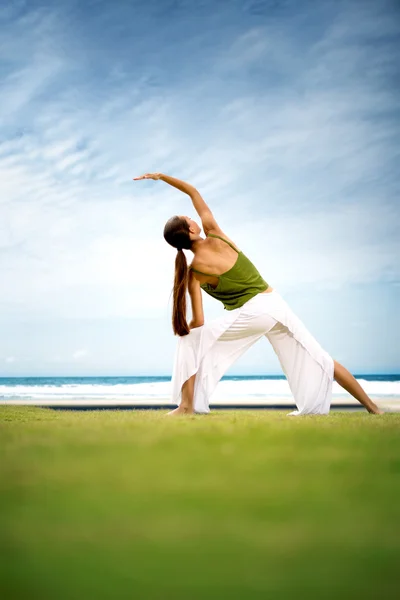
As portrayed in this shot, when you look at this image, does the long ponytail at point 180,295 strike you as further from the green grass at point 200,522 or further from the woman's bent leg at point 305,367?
the green grass at point 200,522

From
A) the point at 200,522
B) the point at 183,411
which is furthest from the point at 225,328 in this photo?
the point at 200,522

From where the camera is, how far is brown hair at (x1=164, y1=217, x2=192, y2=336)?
187 inches

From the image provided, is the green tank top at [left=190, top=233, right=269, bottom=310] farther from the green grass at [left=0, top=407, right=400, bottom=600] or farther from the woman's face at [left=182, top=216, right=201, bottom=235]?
the green grass at [left=0, top=407, right=400, bottom=600]

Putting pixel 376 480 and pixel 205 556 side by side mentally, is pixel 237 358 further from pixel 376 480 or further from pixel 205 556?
pixel 205 556

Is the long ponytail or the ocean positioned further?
the ocean

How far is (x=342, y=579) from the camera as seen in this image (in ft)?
3.37

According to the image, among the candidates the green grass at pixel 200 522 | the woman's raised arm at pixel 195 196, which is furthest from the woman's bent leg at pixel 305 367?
the green grass at pixel 200 522

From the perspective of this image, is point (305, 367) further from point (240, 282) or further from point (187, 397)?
point (187, 397)

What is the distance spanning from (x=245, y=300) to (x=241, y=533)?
3595 mm

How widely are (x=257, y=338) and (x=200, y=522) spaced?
3590mm

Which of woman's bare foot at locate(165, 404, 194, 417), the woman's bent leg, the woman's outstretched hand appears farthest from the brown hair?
the woman's bent leg

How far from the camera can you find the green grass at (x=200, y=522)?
1018mm

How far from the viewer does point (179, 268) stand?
4.89 meters

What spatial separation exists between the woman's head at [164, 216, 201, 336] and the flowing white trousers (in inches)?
5.8
